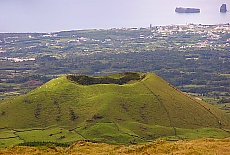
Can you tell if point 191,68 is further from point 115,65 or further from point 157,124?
point 157,124

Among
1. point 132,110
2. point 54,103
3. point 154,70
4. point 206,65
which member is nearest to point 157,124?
point 132,110

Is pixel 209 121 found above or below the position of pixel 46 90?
below

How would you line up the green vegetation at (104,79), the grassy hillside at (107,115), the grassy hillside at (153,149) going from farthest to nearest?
the green vegetation at (104,79), the grassy hillside at (107,115), the grassy hillside at (153,149)

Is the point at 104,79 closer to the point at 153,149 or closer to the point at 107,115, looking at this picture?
the point at 107,115

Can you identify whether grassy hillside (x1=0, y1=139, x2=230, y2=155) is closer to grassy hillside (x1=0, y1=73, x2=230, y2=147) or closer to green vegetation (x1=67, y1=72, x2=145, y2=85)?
grassy hillside (x1=0, y1=73, x2=230, y2=147)

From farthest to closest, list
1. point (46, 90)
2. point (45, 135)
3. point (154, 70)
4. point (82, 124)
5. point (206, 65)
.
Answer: point (206, 65)
point (154, 70)
point (46, 90)
point (82, 124)
point (45, 135)

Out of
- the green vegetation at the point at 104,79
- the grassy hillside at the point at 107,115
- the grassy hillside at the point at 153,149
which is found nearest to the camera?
the grassy hillside at the point at 153,149

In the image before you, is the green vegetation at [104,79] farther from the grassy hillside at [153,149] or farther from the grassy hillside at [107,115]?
the grassy hillside at [153,149]

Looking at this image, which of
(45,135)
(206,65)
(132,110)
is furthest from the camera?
(206,65)

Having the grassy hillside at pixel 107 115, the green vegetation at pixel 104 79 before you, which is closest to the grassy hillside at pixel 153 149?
the grassy hillside at pixel 107 115
